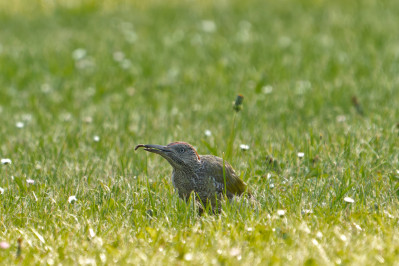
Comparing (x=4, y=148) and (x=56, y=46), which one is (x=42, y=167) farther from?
(x=56, y=46)

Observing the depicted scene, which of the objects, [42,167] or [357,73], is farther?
[357,73]

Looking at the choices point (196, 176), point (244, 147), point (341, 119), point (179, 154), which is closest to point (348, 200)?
point (196, 176)

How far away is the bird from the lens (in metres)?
4.46

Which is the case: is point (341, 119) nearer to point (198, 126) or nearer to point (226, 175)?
point (198, 126)

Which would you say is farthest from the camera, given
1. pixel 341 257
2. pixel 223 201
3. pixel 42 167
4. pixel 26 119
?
pixel 26 119

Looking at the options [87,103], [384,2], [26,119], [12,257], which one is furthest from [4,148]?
[384,2]

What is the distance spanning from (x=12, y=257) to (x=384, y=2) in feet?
31.4

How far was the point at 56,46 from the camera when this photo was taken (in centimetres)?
979

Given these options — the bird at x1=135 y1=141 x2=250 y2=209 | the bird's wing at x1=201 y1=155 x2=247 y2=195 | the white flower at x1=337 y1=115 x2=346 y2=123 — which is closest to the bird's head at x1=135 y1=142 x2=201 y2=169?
the bird at x1=135 y1=141 x2=250 y2=209

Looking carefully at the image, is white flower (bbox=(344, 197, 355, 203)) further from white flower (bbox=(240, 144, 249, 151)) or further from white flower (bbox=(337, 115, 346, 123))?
white flower (bbox=(337, 115, 346, 123))

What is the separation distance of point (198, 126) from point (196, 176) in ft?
7.25

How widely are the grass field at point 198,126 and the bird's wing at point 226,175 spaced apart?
177 millimetres

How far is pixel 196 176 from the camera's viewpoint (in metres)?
4.52

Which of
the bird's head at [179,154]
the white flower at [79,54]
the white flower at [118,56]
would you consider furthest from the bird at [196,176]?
the white flower at [79,54]
